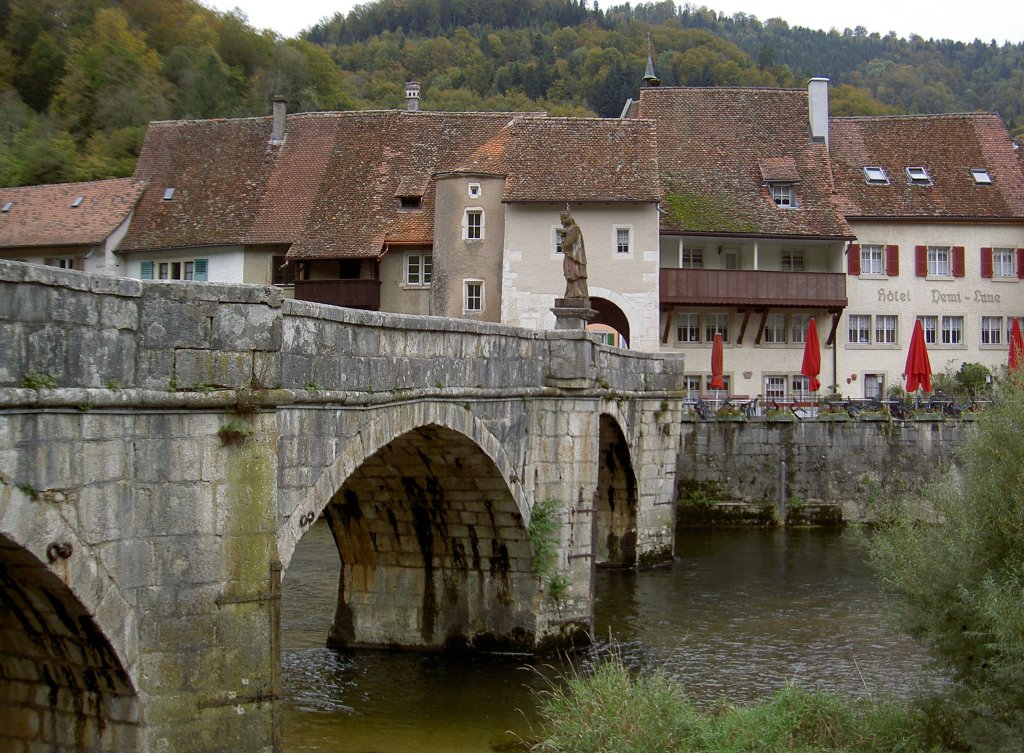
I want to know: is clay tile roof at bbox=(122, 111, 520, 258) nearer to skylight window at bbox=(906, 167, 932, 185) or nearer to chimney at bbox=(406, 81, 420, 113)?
chimney at bbox=(406, 81, 420, 113)

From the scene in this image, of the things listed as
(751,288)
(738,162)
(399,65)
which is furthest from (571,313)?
(399,65)

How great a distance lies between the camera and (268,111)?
2500 inches

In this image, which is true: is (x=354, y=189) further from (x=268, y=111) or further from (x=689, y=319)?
(x=268, y=111)

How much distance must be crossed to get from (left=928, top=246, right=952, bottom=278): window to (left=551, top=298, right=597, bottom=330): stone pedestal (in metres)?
29.0

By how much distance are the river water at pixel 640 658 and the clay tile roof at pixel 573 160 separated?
14.3 meters

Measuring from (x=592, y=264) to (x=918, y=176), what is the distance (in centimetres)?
1338

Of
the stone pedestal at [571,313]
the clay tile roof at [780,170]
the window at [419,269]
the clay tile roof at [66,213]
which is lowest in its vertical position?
the stone pedestal at [571,313]

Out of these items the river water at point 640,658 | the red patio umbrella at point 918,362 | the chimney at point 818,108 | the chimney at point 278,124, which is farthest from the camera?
the chimney at point 818,108

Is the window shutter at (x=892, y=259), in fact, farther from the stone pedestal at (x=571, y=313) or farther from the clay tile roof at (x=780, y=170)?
the stone pedestal at (x=571, y=313)

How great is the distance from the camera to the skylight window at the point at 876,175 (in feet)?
160

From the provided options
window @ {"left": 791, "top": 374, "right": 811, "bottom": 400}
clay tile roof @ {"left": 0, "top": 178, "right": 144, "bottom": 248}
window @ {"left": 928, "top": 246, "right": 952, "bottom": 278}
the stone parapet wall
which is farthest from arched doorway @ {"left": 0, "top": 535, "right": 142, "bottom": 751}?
window @ {"left": 928, "top": 246, "right": 952, "bottom": 278}

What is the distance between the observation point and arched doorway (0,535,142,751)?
984cm

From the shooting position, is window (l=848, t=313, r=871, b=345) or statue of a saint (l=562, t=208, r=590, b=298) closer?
statue of a saint (l=562, t=208, r=590, b=298)

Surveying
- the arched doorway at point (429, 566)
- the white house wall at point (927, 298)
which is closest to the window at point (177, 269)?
the white house wall at point (927, 298)
